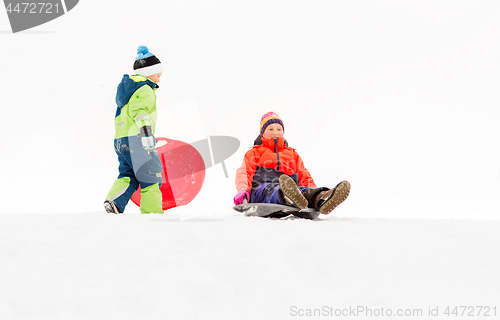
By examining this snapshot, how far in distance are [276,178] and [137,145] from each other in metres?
1.27

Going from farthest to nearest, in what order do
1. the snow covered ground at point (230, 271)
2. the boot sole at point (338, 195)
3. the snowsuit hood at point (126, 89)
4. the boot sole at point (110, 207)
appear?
the snowsuit hood at point (126, 89) → the boot sole at point (110, 207) → the boot sole at point (338, 195) → the snow covered ground at point (230, 271)

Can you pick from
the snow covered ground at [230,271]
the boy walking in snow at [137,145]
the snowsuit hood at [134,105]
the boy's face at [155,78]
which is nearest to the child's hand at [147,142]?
the boy walking in snow at [137,145]

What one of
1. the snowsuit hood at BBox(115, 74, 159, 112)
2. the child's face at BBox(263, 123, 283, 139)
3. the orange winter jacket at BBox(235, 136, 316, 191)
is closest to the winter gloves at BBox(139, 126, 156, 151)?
the snowsuit hood at BBox(115, 74, 159, 112)

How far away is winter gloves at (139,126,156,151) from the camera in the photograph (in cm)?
327

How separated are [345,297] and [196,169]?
2675 millimetres

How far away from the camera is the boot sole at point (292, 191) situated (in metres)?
2.90

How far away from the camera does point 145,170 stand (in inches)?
133

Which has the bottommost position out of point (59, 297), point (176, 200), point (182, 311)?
point (176, 200)

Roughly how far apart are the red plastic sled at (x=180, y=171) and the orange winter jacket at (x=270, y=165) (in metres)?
0.58

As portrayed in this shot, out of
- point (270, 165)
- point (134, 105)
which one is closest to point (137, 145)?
point (134, 105)

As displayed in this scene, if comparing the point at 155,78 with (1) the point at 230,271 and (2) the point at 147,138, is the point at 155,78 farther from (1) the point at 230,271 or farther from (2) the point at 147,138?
(1) the point at 230,271

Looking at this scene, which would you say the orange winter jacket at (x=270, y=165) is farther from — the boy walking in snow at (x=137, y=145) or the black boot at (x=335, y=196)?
the boy walking in snow at (x=137, y=145)

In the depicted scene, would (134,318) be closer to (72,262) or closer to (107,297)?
(107,297)

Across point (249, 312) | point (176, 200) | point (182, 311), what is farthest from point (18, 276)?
point (176, 200)
